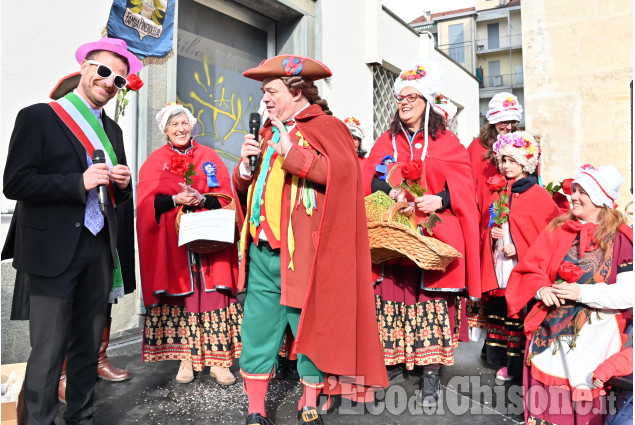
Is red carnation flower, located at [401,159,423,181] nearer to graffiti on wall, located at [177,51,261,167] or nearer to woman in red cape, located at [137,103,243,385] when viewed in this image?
woman in red cape, located at [137,103,243,385]

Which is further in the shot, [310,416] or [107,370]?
[107,370]

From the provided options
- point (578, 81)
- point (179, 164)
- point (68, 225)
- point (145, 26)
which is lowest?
point (68, 225)

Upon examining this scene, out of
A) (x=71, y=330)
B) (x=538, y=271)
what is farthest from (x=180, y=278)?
(x=538, y=271)

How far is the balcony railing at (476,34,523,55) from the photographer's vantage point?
40309mm

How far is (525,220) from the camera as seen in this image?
3674mm

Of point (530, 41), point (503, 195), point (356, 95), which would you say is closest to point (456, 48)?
point (530, 41)

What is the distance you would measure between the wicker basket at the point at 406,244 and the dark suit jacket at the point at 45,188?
1646mm

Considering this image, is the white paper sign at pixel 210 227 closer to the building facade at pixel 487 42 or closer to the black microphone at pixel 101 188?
the black microphone at pixel 101 188

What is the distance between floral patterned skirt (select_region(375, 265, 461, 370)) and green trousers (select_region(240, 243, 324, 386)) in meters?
1.03

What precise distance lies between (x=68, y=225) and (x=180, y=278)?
127 centimetres

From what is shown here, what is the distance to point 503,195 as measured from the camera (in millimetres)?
3729

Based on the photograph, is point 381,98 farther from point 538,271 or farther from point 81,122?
point 81,122

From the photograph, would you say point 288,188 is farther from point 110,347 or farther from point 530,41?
point 530,41

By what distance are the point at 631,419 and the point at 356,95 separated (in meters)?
6.58
